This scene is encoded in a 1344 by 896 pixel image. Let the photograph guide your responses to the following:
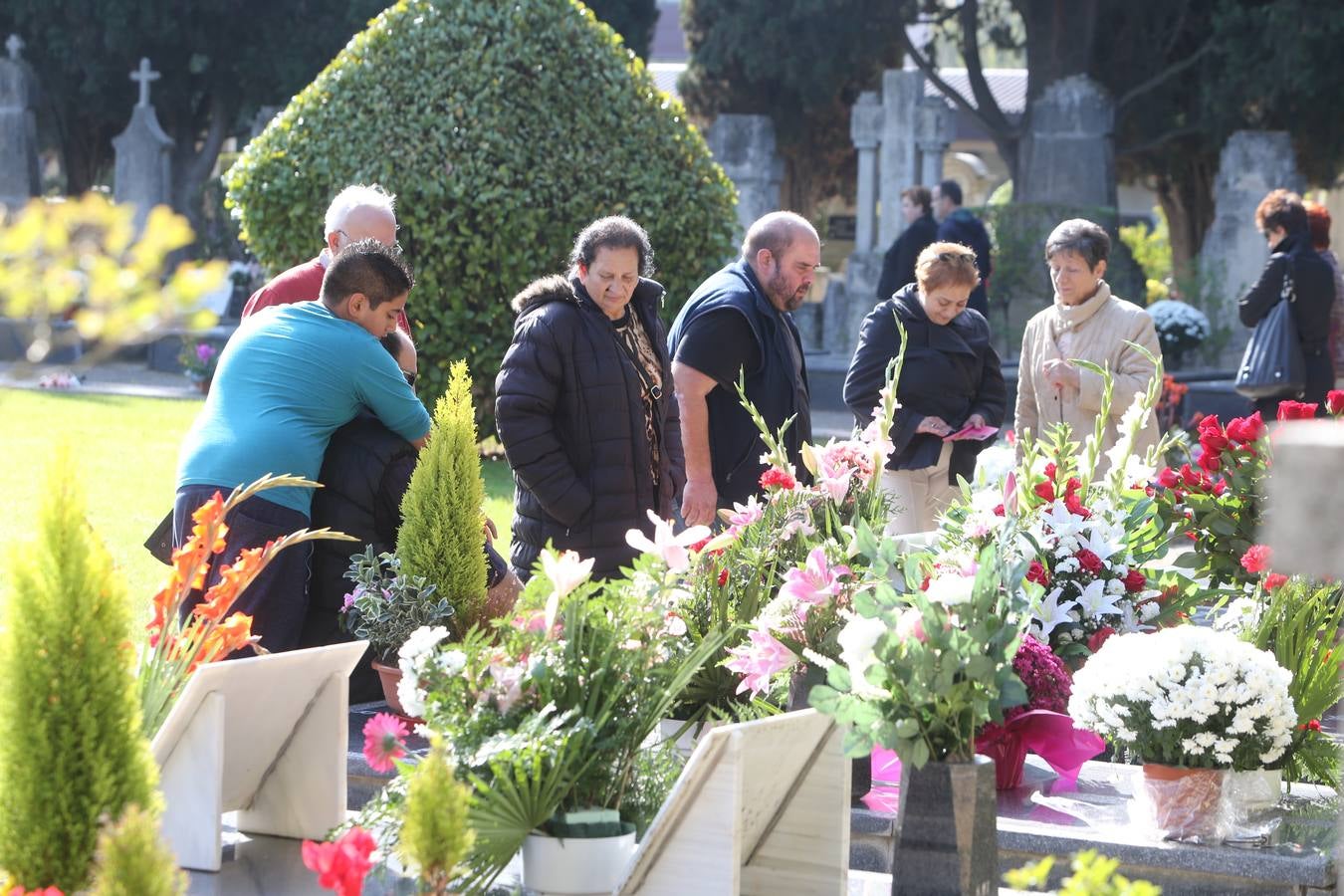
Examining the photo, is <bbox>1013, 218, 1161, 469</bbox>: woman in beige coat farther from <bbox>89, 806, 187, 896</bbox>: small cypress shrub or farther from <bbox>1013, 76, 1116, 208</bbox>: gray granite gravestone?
<bbox>1013, 76, 1116, 208</bbox>: gray granite gravestone

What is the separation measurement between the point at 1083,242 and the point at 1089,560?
2.28 m

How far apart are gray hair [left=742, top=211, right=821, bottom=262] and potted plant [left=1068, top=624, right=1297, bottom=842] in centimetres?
247

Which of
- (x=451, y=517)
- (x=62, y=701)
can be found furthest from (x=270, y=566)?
(x=62, y=701)

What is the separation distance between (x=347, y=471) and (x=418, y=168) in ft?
20.2

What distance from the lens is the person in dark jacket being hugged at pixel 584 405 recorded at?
4.88 m

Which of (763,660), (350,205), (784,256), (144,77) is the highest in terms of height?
(144,77)

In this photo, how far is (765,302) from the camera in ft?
17.5

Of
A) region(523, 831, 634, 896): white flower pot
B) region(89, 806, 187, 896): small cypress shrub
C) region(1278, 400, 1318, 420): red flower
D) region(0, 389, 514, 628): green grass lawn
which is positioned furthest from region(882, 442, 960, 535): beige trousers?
region(89, 806, 187, 896): small cypress shrub

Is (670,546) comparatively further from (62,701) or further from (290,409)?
(290,409)

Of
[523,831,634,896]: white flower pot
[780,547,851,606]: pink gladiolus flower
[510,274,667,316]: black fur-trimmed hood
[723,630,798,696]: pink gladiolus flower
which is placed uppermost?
[510,274,667,316]: black fur-trimmed hood

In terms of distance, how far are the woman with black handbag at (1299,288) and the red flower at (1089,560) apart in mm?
4836

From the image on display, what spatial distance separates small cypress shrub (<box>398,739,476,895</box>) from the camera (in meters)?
1.95

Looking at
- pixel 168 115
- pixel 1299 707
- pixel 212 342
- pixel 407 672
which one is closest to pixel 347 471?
pixel 407 672

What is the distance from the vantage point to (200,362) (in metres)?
16.8
